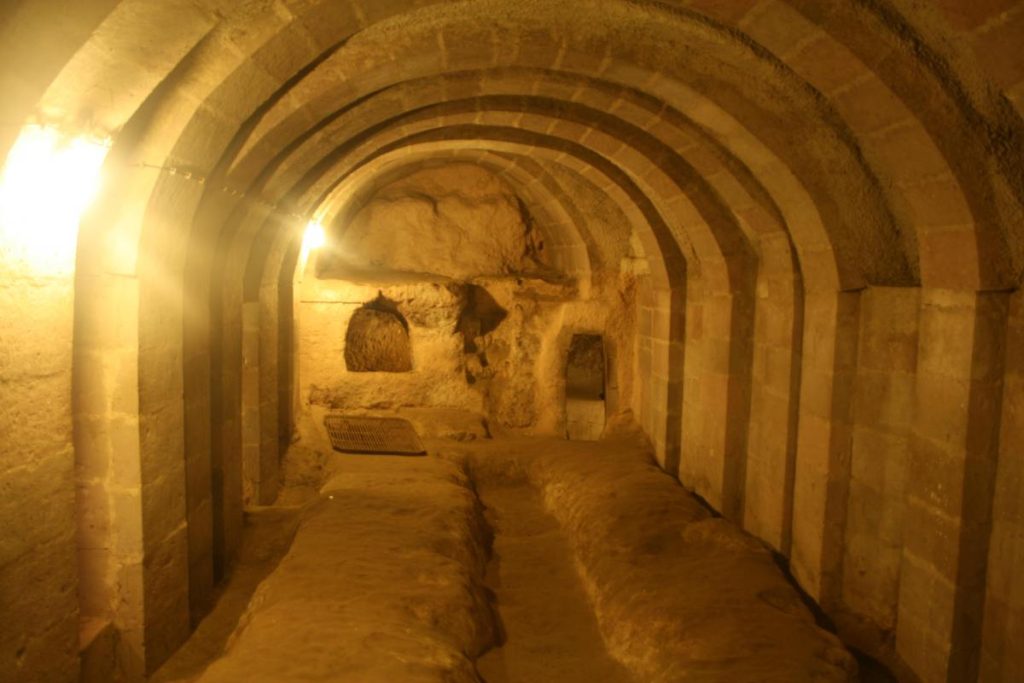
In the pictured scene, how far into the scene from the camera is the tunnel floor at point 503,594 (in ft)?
13.4

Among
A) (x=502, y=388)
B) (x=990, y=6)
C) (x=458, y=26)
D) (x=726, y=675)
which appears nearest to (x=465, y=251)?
(x=502, y=388)

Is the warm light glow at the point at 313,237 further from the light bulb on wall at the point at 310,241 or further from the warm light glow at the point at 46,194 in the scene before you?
the warm light glow at the point at 46,194

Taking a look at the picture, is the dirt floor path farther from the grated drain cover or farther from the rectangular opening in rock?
the rectangular opening in rock

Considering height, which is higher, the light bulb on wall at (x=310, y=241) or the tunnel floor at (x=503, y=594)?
the light bulb on wall at (x=310, y=241)

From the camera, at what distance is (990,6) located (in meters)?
2.72

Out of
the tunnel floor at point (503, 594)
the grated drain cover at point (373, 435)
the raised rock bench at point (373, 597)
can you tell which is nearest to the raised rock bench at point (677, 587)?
the tunnel floor at point (503, 594)

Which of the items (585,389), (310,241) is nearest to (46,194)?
(310,241)

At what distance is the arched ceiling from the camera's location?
3.17 metres

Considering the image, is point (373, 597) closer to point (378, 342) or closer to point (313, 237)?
point (313, 237)

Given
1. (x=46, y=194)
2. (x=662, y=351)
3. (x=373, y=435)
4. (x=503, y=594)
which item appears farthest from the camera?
(x=373, y=435)

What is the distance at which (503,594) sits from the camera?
19.2ft

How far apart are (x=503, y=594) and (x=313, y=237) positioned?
507 centimetres

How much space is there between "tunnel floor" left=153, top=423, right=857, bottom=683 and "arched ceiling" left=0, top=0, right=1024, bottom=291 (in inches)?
87.9

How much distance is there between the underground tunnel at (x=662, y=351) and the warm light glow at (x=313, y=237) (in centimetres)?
92
